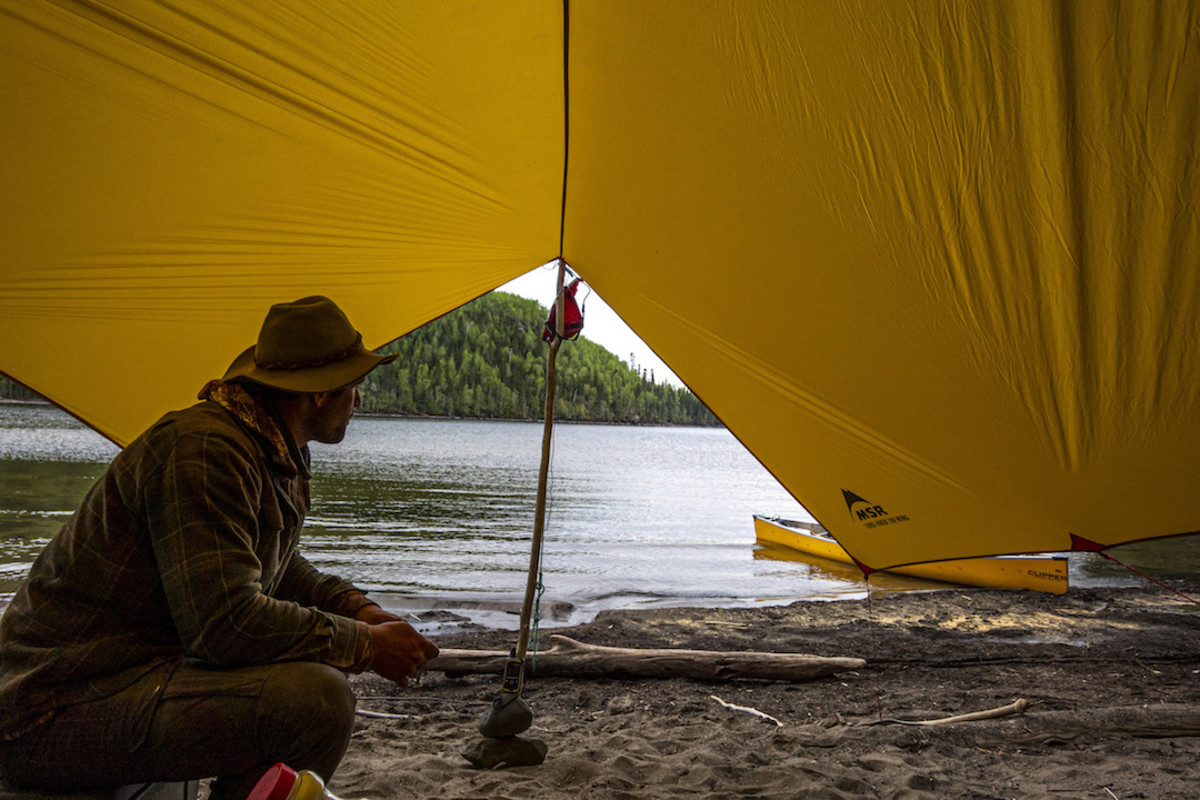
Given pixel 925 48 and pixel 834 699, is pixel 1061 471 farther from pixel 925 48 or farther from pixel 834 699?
pixel 834 699

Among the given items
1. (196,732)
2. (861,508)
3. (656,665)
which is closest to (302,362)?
(196,732)

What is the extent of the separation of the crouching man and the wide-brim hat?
0.15 metres

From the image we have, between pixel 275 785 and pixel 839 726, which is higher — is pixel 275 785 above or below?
above

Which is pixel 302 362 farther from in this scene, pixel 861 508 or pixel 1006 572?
pixel 1006 572

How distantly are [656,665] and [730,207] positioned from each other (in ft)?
11.8

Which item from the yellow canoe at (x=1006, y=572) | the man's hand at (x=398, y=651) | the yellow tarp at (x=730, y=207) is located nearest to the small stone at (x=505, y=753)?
the man's hand at (x=398, y=651)

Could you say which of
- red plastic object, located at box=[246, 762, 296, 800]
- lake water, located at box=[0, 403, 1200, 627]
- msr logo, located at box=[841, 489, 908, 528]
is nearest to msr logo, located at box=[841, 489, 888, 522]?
msr logo, located at box=[841, 489, 908, 528]

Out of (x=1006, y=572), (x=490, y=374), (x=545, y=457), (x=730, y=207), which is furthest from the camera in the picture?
(x=490, y=374)

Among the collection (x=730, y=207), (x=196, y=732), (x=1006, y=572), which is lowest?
(x=1006, y=572)

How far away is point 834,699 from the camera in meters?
5.30

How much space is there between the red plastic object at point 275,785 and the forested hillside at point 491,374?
95224mm

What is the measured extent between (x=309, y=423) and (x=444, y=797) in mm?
1828

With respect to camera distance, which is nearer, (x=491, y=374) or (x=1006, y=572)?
(x=1006, y=572)

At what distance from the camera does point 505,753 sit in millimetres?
3691
